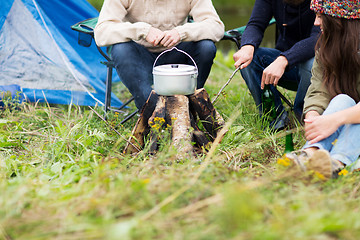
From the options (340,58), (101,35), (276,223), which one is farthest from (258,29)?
(276,223)

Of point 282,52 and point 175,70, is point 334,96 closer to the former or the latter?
point 282,52

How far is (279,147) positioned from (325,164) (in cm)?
61

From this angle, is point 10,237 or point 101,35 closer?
point 10,237

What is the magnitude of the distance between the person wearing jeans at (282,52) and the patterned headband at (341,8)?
1.44ft

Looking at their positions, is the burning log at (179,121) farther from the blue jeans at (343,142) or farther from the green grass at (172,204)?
the blue jeans at (343,142)

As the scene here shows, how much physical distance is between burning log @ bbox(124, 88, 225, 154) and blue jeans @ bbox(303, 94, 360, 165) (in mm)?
575

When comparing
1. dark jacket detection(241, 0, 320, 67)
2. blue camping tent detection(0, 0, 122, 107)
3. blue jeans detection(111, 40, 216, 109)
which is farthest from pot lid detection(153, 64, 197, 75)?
blue camping tent detection(0, 0, 122, 107)

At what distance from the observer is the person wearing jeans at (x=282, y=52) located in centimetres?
231

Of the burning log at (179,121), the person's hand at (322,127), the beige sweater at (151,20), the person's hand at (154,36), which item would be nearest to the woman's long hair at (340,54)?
the person's hand at (322,127)

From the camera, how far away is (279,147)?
220 cm

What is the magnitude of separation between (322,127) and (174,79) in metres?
0.72

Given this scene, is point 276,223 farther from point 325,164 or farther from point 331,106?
point 331,106

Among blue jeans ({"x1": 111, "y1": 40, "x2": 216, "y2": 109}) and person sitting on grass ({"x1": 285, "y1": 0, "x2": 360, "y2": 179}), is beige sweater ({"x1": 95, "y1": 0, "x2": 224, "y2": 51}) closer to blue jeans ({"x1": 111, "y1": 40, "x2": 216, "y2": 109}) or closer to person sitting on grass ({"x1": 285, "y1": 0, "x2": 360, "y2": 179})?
blue jeans ({"x1": 111, "y1": 40, "x2": 216, "y2": 109})

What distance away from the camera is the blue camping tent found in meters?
3.08
